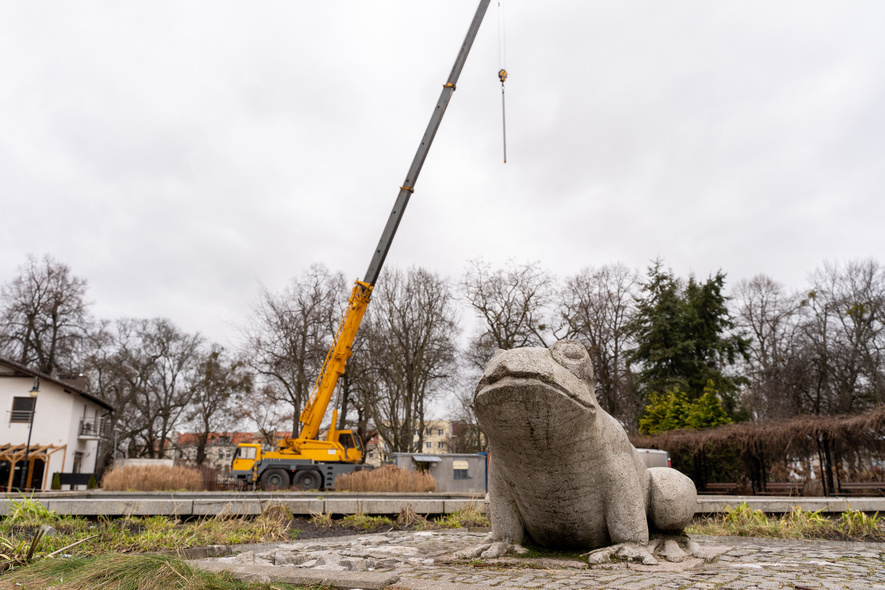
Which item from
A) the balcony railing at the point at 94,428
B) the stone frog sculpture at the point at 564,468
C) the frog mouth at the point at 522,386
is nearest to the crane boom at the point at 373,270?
the stone frog sculpture at the point at 564,468

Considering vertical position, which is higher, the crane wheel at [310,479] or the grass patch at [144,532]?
the grass patch at [144,532]

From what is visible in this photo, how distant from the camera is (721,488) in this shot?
18.2 m

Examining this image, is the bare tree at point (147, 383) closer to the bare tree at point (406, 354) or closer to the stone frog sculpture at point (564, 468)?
the bare tree at point (406, 354)

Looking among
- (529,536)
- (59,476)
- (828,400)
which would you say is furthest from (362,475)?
(828,400)

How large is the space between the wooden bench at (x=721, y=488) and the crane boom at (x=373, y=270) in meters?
12.1

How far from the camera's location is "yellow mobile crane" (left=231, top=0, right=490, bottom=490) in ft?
53.6

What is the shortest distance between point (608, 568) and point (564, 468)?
74 cm

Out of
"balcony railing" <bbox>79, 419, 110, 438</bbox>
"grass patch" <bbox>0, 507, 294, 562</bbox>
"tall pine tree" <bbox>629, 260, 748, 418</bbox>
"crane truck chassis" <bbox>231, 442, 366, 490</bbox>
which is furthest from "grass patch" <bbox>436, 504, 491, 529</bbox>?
"balcony railing" <bbox>79, 419, 110, 438</bbox>

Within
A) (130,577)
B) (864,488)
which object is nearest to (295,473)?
(864,488)

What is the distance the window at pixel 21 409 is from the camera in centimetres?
2820

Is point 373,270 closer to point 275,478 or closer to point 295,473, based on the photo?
point 295,473

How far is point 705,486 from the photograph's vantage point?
1906 cm

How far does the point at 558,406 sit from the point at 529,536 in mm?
1738

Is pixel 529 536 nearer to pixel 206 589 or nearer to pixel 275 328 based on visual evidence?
pixel 206 589
